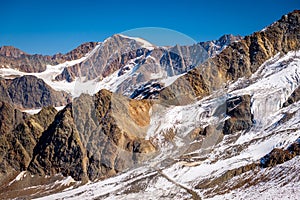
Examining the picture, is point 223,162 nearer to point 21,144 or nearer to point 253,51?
point 253,51

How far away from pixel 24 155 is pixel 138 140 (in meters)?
101

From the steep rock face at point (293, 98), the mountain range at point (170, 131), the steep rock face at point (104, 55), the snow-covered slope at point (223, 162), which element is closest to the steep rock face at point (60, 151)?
the mountain range at point (170, 131)

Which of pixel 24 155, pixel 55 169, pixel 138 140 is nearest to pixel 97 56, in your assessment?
pixel 138 140

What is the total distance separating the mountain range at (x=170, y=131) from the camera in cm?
6356

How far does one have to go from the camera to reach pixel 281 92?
145 metres

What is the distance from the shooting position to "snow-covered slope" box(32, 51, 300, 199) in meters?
89.9

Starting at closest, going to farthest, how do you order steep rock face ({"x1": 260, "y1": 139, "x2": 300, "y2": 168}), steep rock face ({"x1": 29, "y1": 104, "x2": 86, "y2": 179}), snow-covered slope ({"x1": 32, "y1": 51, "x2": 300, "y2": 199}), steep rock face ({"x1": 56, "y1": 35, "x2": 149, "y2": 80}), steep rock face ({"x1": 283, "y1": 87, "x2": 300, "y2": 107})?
steep rock face ({"x1": 56, "y1": 35, "x2": 149, "y2": 80}) → snow-covered slope ({"x1": 32, "y1": 51, "x2": 300, "y2": 199}) → steep rock face ({"x1": 260, "y1": 139, "x2": 300, "y2": 168}) → steep rock face ({"x1": 283, "y1": 87, "x2": 300, "y2": 107}) → steep rock face ({"x1": 29, "y1": 104, "x2": 86, "y2": 179})

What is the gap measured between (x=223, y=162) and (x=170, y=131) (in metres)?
51.4

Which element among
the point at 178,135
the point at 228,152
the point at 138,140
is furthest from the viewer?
the point at 228,152

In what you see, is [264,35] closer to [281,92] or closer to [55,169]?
[281,92]

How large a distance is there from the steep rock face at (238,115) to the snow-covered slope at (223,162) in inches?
69.0

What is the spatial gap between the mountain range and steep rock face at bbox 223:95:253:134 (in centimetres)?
30

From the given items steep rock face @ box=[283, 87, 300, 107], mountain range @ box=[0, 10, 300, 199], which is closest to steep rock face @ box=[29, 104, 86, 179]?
mountain range @ box=[0, 10, 300, 199]

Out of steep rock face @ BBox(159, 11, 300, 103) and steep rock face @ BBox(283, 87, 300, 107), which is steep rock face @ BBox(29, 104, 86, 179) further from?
steep rock face @ BBox(283, 87, 300, 107)
